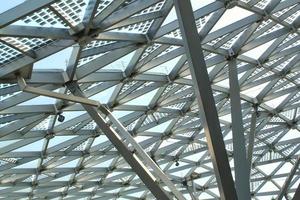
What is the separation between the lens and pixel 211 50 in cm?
2780

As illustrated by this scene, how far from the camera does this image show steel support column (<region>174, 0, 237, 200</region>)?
43.4 ft

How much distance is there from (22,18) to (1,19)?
763 millimetres

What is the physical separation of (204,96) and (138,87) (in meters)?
16.2

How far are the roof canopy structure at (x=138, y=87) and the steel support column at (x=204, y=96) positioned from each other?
31 mm

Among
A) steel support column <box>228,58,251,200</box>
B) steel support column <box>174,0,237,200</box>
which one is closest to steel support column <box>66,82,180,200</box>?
steel support column <box>228,58,251,200</box>

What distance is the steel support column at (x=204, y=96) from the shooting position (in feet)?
43.4

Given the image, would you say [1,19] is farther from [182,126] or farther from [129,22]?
[182,126]

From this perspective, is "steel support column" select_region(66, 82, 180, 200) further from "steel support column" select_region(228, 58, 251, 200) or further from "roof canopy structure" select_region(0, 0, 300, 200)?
"steel support column" select_region(228, 58, 251, 200)

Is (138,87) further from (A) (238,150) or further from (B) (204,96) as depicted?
(B) (204,96)

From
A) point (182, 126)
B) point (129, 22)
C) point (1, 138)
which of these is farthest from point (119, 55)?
point (182, 126)

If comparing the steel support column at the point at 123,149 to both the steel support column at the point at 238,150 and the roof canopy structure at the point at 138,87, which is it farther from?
the steel support column at the point at 238,150

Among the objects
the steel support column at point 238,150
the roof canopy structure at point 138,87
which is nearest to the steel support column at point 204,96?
the roof canopy structure at point 138,87

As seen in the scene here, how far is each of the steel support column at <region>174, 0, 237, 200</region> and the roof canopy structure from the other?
3 centimetres

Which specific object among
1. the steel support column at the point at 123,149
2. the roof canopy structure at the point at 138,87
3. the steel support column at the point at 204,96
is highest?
the roof canopy structure at the point at 138,87
